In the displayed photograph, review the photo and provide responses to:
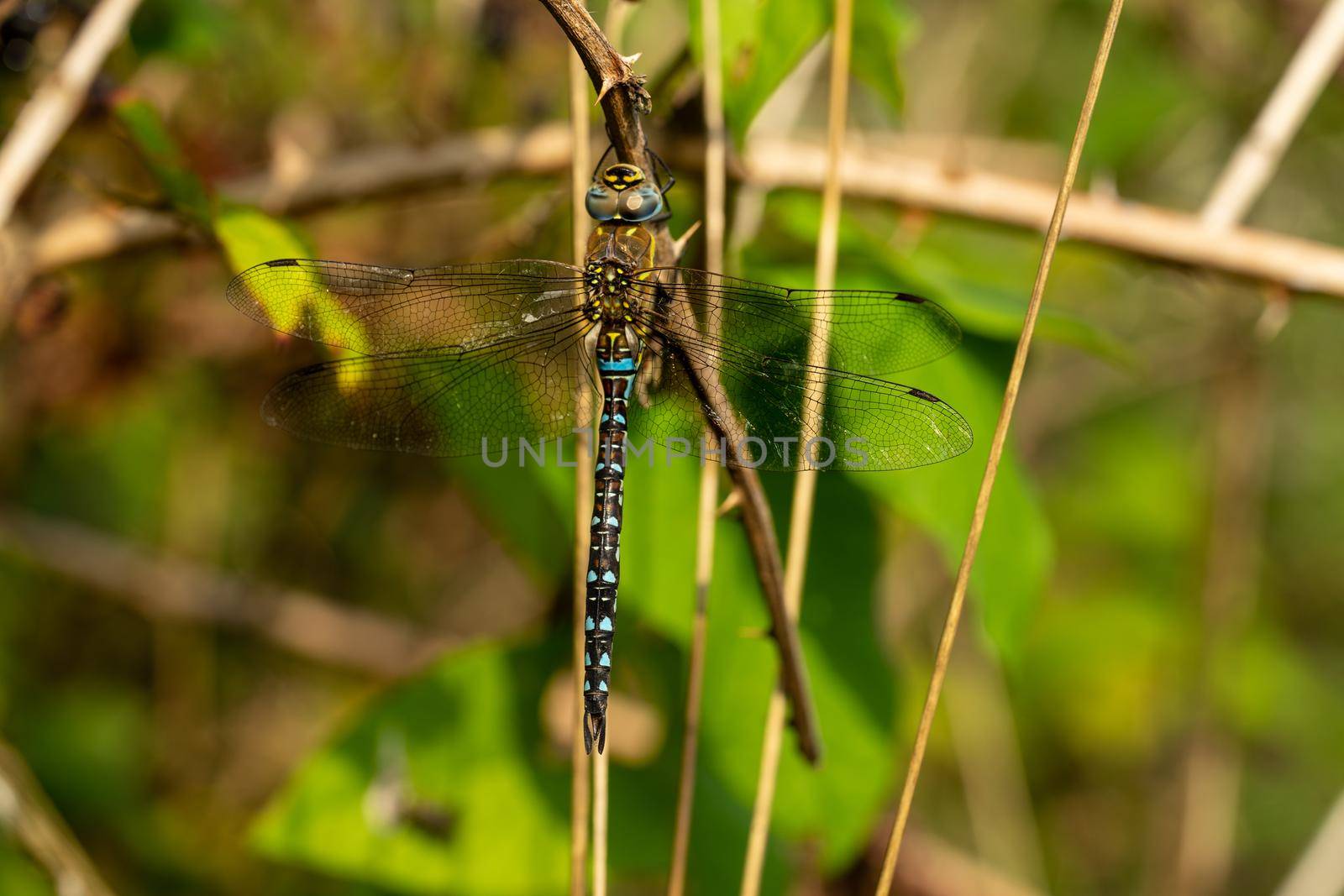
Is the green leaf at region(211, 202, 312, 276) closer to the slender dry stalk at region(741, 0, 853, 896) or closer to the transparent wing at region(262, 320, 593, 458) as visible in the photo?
the transparent wing at region(262, 320, 593, 458)

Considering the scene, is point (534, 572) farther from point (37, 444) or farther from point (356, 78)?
point (37, 444)

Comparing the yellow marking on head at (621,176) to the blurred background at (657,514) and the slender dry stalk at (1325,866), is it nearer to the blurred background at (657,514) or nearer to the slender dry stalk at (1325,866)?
the blurred background at (657,514)

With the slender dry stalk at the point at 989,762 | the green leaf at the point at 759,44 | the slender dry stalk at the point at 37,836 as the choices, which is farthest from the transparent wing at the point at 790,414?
the slender dry stalk at the point at 989,762

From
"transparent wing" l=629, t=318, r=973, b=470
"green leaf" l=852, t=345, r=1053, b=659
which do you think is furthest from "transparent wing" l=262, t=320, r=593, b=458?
"green leaf" l=852, t=345, r=1053, b=659

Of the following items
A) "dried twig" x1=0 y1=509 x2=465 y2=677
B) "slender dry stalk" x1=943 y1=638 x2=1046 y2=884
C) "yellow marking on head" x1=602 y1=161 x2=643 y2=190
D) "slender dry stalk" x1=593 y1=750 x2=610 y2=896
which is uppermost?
"yellow marking on head" x1=602 y1=161 x2=643 y2=190

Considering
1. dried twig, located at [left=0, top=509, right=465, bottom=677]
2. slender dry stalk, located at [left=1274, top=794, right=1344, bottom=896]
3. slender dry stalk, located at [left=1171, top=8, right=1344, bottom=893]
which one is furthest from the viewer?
dried twig, located at [left=0, top=509, right=465, bottom=677]

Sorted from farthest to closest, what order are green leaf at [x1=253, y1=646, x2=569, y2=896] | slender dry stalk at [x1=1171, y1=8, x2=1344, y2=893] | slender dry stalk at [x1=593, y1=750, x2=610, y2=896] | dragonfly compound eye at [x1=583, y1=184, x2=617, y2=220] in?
slender dry stalk at [x1=1171, y1=8, x2=1344, y2=893], green leaf at [x1=253, y1=646, x2=569, y2=896], dragonfly compound eye at [x1=583, y1=184, x2=617, y2=220], slender dry stalk at [x1=593, y1=750, x2=610, y2=896]

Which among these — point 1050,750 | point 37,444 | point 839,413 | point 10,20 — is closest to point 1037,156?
point 839,413

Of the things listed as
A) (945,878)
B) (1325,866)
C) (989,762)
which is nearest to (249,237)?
(945,878)
